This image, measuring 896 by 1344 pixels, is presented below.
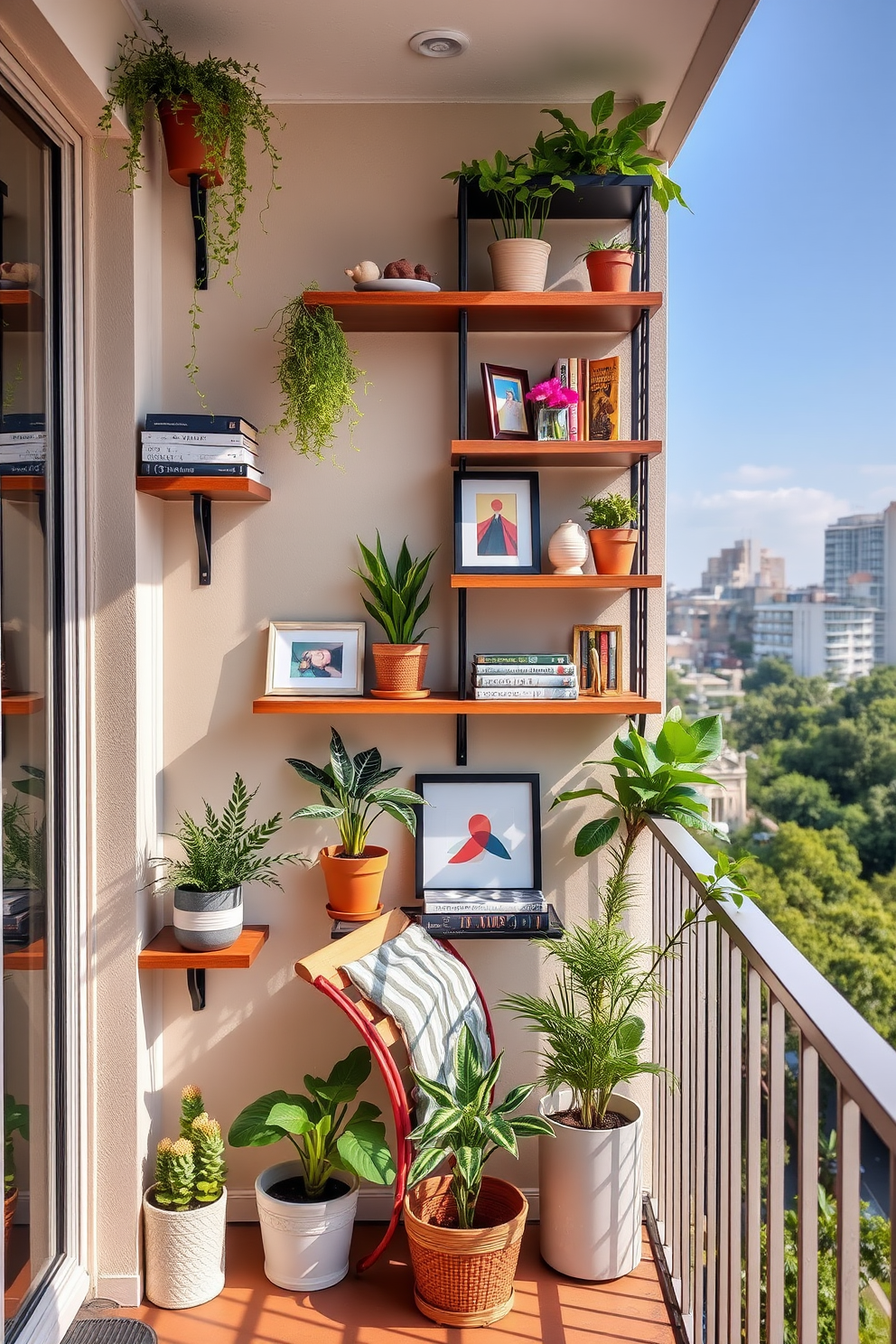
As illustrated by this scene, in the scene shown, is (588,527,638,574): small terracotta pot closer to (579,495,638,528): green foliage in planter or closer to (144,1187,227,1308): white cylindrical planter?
(579,495,638,528): green foliage in planter

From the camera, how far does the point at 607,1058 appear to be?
2.27 metres

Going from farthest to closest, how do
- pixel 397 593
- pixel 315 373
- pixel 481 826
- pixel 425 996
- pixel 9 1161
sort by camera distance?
pixel 481 826 → pixel 397 593 → pixel 315 373 → pixel 425 996 → pixel 9 1161

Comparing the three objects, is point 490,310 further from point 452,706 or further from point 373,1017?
point 373,1017

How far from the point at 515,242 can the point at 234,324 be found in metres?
0.70

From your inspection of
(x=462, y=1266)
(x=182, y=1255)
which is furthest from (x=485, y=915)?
(x=182, y=1255)

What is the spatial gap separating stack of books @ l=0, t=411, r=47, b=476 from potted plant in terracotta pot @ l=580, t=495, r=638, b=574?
120cm

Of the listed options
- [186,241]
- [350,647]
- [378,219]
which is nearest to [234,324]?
[186,241]

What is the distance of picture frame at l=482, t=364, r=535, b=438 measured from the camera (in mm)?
2502

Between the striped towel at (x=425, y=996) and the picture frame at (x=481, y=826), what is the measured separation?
233mm

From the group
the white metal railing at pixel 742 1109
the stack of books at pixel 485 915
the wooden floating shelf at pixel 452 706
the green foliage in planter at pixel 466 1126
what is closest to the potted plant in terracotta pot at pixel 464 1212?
the green foliage in planter at pixel 466 1126

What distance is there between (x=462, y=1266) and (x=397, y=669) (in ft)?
4.14

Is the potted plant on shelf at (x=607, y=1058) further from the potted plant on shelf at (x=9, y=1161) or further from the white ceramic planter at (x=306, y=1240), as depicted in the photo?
the potted plant on shelf at (x=9, y=1161)

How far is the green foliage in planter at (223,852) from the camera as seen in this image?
2.41 metres

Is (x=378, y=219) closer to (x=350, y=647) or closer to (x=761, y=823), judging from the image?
(x=350, y=647)
